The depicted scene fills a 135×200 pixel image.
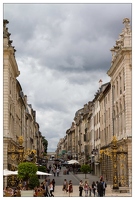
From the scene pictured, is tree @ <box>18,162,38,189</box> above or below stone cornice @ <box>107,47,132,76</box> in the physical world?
below

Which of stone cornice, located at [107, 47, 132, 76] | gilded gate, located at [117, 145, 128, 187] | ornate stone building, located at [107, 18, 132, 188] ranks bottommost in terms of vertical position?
gilded gate, located at [117, 145, 128, 187]

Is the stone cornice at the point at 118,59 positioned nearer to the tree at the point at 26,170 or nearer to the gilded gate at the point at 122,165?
the gilded gate at the point at 122,165

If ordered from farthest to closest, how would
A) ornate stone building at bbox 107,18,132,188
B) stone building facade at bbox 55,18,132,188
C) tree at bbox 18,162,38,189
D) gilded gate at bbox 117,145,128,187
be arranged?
ornate stone building at bbox 107,18,132,188 → stone building facade at bbox 55,18,132,188 → gilded gate at bbox 117,145,128,187 → tree at bbox 18,162,38,189

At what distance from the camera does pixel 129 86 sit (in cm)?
4603

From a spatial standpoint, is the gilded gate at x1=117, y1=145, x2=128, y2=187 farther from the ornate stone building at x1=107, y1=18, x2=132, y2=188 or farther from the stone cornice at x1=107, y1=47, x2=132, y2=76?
the stone cornice at x1=107, y1=47, x2=132, y2=76

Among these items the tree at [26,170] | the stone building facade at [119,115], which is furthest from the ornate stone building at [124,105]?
the tree at [26,170]

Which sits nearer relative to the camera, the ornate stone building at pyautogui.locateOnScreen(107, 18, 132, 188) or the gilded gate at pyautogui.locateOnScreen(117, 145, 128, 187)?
the gilded gate at pyautogui.locateOnScreen(117, 145, 128, 187)

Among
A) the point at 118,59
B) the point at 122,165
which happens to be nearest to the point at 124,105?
the point at 118,59

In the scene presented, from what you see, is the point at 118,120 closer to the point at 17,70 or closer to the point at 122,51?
the point at 122,51

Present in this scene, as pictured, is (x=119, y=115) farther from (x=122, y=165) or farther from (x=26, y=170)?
(x=26, y=170)

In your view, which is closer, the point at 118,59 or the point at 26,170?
the point at 26,170

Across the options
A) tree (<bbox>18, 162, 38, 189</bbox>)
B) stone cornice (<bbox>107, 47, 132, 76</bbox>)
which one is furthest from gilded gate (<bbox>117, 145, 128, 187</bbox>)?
tree (<bbox>18, 162, 38, 189</bbox>)

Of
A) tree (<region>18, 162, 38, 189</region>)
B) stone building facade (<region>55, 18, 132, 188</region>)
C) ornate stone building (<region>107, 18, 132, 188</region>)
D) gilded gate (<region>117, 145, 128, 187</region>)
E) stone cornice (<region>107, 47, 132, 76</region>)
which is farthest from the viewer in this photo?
stone cornice (<region>107, 47, 132, 76</region>)

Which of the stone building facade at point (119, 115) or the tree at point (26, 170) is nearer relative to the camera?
the tree at point (26, 170)
